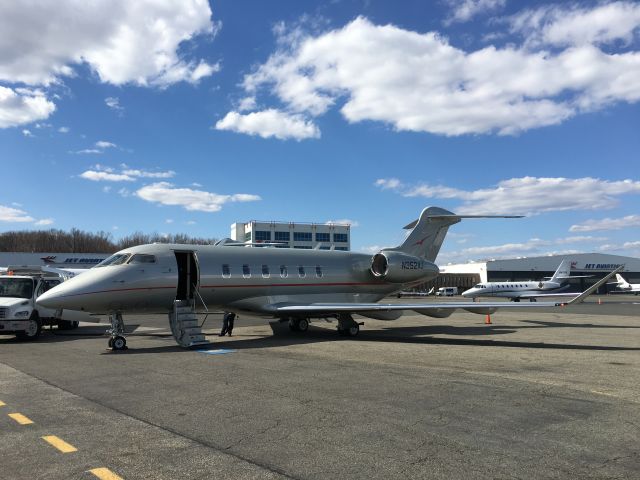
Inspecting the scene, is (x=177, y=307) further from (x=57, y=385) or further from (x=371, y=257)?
(x=371, y=257)

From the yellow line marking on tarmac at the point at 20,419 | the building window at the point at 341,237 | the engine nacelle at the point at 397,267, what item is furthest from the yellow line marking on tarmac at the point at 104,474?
the building window at the point at 341,237

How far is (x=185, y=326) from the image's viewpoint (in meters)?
15.1

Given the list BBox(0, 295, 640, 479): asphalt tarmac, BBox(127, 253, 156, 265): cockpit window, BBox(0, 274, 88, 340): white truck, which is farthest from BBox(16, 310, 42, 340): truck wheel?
BBox(127, 253, 156, 265): cockpit window

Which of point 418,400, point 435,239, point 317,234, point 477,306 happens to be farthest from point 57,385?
point 317,234

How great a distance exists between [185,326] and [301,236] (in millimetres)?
77617

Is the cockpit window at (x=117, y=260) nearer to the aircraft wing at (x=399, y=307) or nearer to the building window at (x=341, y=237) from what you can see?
the aircraft wing at (x=399, y=307)

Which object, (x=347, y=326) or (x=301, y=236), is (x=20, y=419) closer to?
(x=347, y=326)

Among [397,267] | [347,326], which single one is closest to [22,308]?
[347,326]

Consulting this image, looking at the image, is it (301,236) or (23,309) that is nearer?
(23,309)

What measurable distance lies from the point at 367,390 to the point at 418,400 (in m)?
1.02

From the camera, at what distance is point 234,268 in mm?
17594

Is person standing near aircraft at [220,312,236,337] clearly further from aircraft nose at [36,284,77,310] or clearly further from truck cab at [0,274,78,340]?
truck cab at [0,274,78,340]

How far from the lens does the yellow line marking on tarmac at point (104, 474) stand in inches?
176

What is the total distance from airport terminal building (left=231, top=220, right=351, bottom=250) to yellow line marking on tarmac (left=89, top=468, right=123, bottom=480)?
3189 inches
